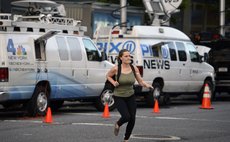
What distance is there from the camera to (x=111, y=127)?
15234mm

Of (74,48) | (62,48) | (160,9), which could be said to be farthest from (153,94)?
(160,9)

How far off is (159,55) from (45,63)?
211 inches

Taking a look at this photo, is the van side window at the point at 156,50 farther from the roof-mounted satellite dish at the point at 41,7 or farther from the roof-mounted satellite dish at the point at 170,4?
the roof-mounted satellite dish at the point at 170,4

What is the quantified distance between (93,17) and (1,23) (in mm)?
15131

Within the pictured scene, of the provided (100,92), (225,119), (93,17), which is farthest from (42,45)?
(93,17)

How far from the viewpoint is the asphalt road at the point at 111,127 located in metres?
13.3

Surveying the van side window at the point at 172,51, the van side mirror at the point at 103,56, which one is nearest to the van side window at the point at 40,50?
the van side mirror at the point at 103,56

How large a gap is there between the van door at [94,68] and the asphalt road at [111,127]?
2.56 feet

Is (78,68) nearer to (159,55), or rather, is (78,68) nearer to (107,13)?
(159,55)

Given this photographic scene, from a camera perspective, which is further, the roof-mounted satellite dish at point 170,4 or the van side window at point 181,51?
the roof-mounted satellite dish at point 170,4

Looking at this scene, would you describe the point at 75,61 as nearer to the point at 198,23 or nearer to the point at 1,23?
the point at 1,23

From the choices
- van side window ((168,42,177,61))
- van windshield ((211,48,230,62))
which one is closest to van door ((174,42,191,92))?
van side window ((168,42,177,61))

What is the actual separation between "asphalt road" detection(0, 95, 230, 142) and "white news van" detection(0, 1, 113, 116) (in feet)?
1.89

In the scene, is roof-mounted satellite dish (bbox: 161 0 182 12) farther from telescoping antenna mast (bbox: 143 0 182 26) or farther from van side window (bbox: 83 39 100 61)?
van side window (bbox: 83 39 100 61)
